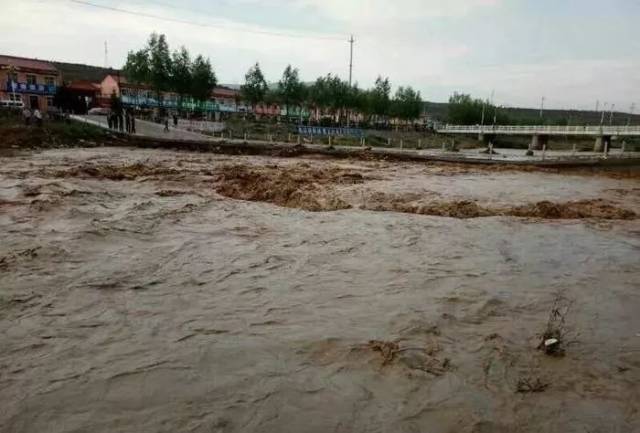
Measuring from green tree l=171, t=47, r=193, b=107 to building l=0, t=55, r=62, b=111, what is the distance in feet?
58.3

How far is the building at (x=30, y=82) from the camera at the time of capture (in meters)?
65.4

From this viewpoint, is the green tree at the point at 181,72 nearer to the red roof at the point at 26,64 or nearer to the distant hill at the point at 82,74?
the red roof at the point at 26,64

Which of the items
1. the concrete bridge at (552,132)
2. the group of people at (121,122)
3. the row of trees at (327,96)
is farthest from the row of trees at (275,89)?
the group of people at (121,122)

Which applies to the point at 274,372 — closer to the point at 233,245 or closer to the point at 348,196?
the point at 233,245

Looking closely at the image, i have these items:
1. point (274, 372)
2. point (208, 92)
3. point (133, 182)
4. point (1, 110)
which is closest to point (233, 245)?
point (274, 372)

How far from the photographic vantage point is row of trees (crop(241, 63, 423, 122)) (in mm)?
78688

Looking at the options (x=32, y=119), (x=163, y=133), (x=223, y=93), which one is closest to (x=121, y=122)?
(x=163, y=133)

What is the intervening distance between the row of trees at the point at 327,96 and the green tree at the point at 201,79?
10.8 metres

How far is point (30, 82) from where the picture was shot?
68.2 metres

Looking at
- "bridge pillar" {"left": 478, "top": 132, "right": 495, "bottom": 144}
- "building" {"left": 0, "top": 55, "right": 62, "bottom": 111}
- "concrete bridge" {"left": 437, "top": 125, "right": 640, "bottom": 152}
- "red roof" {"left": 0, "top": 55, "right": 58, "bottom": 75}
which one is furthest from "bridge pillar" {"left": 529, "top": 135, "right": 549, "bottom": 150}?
"red roof" {"left": 0, "top": 55, "right": 58, "bottom": 75}

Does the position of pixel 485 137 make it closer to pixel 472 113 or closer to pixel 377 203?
pixel 472 113

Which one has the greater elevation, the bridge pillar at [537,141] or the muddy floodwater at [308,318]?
the bridge pillar at [537,141]

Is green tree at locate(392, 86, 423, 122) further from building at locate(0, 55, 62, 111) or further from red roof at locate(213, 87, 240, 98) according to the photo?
building at locate(0, 55, 62, 111)

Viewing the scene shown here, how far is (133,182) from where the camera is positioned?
18438 mm
